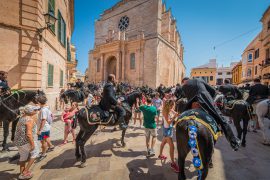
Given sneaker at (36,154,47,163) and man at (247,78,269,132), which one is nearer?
sneaker at (36,154,47,163)

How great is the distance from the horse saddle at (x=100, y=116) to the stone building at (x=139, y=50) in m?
19.6

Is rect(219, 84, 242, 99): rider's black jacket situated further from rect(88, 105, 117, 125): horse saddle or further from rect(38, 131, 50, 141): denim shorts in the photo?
rect(38, 131, 50, 141): denim shorts

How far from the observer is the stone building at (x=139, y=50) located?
2392 centimetres

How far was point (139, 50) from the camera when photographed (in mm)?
24781

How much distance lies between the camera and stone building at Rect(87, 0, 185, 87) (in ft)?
78.5

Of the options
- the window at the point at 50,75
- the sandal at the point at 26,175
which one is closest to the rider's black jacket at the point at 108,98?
the sandal at the point at 26,175

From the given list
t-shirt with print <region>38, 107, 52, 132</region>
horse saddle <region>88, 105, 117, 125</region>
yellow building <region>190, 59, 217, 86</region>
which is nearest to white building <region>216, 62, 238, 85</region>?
yellow building <region>190, 59, 217, 86</region>

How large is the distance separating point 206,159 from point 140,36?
82.9 ft

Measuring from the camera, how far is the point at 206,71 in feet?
184

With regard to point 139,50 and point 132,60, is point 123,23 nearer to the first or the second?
point 139,50

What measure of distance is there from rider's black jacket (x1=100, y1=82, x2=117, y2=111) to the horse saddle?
0.16 metres

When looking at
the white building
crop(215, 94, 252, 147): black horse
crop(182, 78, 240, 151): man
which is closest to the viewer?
crop(182, 78, 240, 151): man

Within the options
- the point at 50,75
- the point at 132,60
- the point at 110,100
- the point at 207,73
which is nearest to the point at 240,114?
the point at 110,100

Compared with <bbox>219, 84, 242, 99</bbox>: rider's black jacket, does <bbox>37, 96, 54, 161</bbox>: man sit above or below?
below
